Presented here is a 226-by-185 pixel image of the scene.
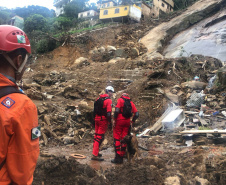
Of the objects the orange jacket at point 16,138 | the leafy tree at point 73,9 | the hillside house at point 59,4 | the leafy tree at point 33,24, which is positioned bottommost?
the orange jacket at point 16,138

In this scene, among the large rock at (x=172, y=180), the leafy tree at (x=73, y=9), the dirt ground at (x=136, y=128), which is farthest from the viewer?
the leafy tree at (x=73, y=9)

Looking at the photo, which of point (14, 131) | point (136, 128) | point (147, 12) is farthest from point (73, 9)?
point (14, 131)

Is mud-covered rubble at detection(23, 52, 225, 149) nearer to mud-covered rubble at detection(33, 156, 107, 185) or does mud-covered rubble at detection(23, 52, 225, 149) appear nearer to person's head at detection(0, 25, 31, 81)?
mud-covered rubble at detection(33, 156, 107, 185)

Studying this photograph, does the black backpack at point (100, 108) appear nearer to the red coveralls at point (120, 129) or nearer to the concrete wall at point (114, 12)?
the red coveralls at point (120, 129)

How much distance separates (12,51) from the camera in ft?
4.79

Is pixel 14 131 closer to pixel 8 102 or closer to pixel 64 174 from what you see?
pixel 8 102

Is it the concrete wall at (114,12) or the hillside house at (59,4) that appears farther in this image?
the hillside house at (59,4)

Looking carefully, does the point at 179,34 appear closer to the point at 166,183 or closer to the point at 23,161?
the point at 166,183

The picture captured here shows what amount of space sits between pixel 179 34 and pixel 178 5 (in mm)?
18905

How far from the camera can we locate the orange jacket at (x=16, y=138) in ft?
4.08

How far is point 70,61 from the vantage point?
22.5 m

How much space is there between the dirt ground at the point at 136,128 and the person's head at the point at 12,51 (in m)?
2.46

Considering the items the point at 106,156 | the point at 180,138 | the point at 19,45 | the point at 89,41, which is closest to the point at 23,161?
the point at 19,45

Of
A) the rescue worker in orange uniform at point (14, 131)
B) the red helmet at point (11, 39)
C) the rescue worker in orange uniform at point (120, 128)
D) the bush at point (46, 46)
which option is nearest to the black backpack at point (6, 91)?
the rescue worker in orange uniform at point (14, 131)
